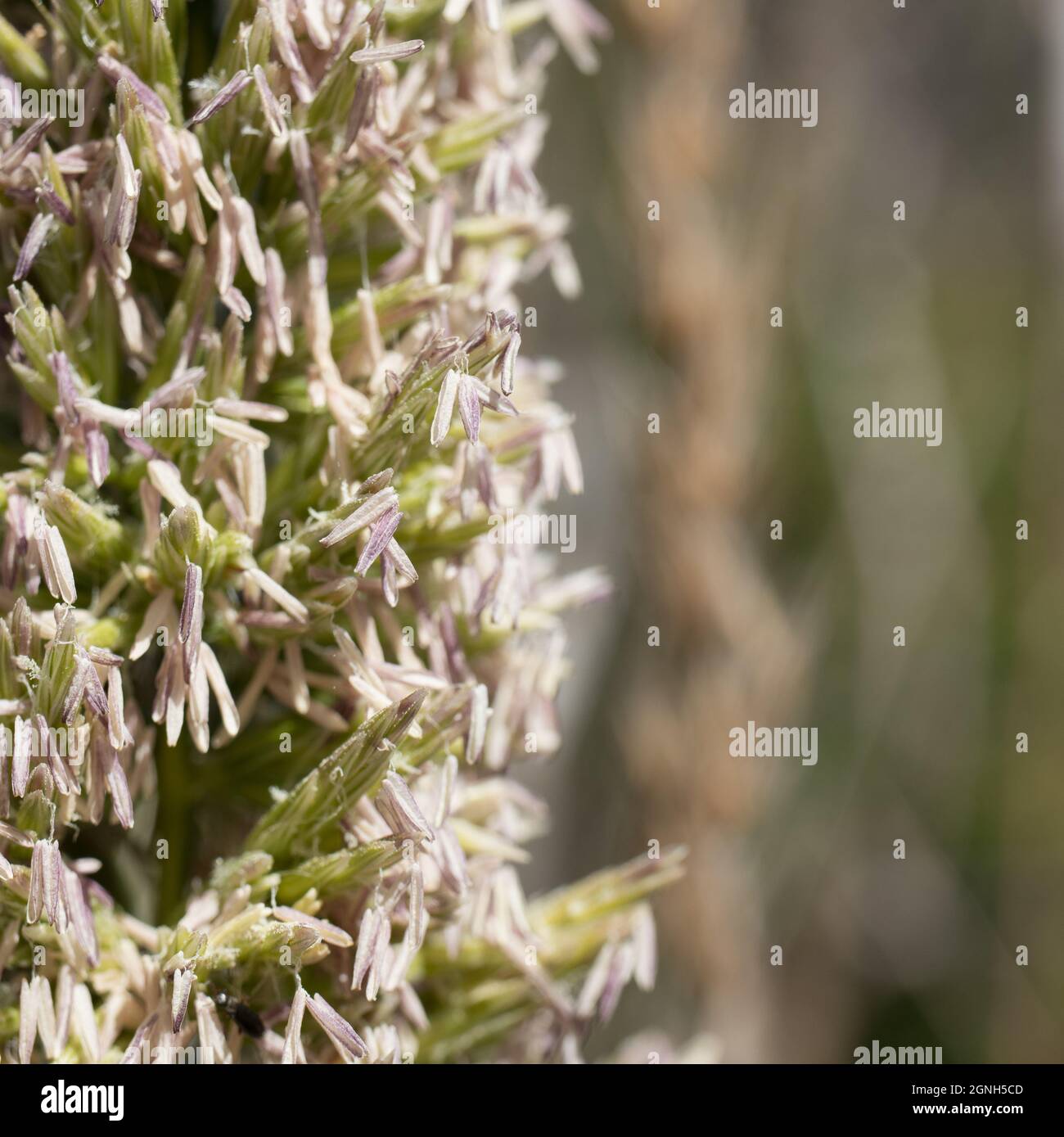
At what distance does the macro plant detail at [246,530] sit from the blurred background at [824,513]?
146 cm

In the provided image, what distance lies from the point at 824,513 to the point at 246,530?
2593 millimetres

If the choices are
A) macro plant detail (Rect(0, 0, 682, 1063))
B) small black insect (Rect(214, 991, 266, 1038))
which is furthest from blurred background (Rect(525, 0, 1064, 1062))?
small black insect (Rect(214, 991, 266, 1038))

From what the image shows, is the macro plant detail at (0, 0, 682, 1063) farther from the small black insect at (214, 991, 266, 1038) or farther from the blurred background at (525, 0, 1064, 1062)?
the blurred background at (525, 0, 1064, 1062)

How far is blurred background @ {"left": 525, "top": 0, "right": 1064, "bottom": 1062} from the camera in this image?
255 cm

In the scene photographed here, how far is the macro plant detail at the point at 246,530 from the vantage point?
93 cm

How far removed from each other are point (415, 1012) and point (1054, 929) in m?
2.76

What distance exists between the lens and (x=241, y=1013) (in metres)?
0.96

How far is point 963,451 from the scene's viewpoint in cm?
358

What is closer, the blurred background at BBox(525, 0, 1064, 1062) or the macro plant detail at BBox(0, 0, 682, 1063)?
the macro plant detail at BBox(0, 0, 682, 1063)

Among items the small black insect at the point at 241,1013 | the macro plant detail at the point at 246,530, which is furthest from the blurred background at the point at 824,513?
the small black insect at the point at 241,1013

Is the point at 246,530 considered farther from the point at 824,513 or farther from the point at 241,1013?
the point at 824,513

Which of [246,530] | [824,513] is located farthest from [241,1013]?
[824,513]

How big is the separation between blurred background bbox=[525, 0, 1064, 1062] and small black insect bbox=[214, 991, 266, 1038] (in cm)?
165
